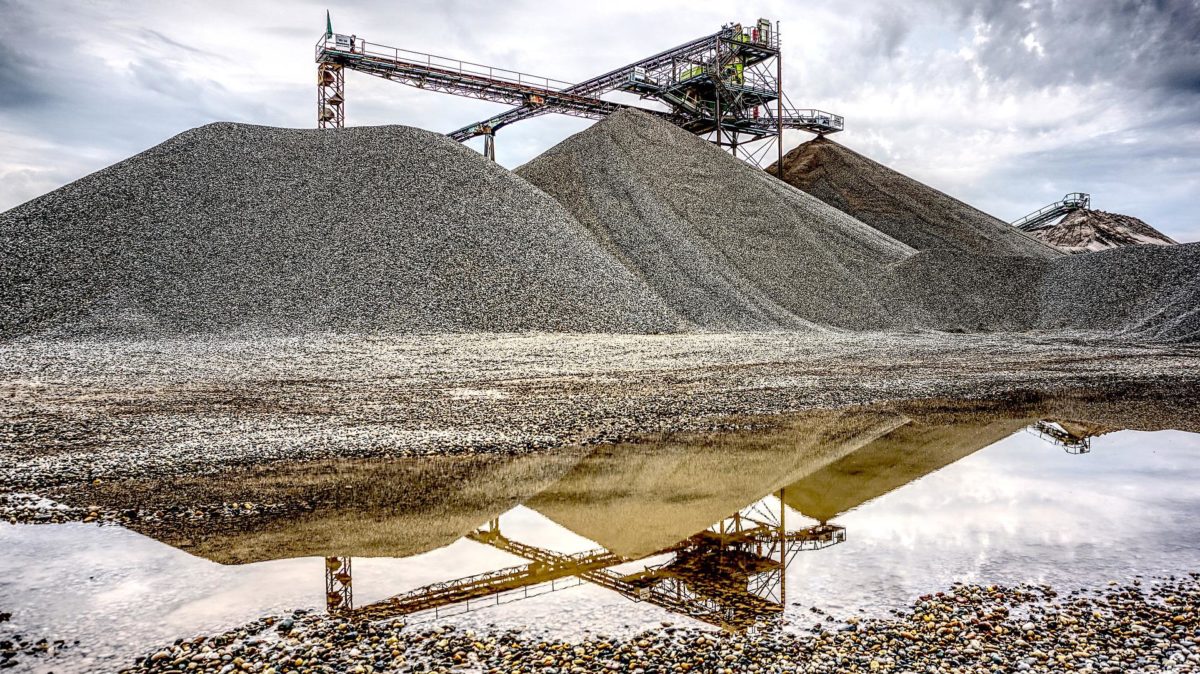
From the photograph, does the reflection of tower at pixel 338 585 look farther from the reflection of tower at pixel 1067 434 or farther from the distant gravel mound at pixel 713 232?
the distant gravel mound at pixel 713 232

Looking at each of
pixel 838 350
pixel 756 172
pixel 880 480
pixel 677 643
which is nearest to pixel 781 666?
pixel 677 643

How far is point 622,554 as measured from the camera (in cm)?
580

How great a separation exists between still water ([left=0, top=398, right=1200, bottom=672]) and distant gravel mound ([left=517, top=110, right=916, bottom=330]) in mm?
21099

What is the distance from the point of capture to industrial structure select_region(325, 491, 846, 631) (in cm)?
475

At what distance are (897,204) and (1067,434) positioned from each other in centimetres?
4159

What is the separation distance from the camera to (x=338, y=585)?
5156 millimetres

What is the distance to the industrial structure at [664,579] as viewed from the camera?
187 inches

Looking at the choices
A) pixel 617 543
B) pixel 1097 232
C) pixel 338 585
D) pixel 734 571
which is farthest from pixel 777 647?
pixel 1097 232

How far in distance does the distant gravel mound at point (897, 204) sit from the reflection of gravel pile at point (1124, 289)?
939 centimetres

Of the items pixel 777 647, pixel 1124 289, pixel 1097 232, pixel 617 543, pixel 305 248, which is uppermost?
pixel 1097 232

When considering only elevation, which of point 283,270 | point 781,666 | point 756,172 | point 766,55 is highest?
point 766,55

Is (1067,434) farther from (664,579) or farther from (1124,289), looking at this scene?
(1124,289)

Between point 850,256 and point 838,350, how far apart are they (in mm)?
15289

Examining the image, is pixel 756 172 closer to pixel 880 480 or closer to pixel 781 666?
pixel 880 480
